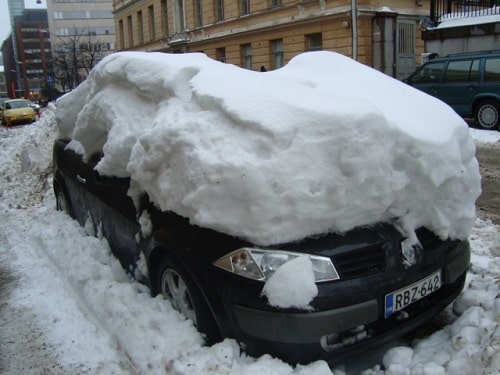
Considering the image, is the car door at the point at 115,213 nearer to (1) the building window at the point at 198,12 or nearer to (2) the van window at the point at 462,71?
(2) the van window at the point at 462,71

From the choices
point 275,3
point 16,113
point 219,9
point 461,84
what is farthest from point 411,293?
point 16,113

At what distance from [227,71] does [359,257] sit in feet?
5.55

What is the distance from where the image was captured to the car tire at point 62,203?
5.55 meters

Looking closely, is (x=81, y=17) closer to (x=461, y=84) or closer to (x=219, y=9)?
(x=219, y=9)

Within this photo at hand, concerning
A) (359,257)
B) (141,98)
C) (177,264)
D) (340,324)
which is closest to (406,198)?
(359,257)

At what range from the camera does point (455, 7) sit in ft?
66.2

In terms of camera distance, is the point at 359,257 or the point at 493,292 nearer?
the point at 359,257

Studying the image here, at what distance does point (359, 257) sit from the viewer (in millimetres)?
2699

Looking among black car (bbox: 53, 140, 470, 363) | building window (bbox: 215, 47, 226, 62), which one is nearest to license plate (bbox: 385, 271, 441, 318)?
black car (bbox: 53, 140, 470, 363)

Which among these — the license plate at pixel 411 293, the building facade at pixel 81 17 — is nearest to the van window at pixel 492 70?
the license plate at pixel 411 293

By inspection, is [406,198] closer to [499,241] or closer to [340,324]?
[340,324]

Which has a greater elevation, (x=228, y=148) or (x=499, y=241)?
(x=228, y=148)

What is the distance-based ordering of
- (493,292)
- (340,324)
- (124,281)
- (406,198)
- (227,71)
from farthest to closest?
(124,281)
(227,71)
(493,292)
(406,198)
(340,324)

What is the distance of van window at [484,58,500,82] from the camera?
12242 mm
